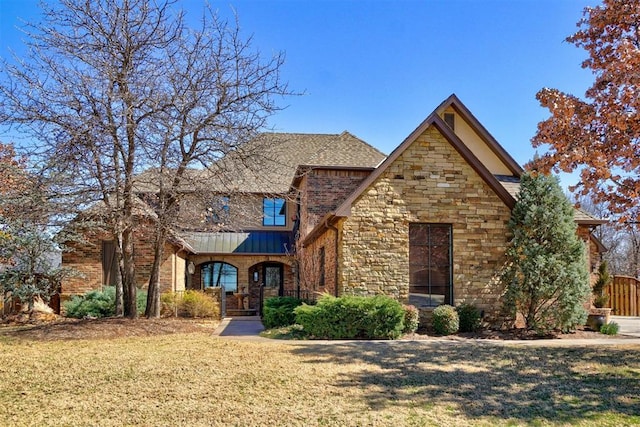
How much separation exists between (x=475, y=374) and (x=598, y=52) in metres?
6.58

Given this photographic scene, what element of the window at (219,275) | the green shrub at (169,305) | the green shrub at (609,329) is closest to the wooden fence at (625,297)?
the green shrub at (609,329)

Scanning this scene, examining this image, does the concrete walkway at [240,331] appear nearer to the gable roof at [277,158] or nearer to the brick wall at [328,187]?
the gable roof at [277,158]

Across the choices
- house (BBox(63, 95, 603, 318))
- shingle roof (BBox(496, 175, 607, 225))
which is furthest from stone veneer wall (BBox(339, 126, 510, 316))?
shingle roof (BBox(496, 175, 607, 225))

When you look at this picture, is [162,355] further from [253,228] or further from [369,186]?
[253,228]

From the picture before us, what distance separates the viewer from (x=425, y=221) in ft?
47.2

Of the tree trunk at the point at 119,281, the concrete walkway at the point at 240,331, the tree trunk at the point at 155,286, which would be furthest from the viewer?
the tree trunk at the point at 155,286

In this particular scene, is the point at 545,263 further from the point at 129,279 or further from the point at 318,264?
the point at 129,279

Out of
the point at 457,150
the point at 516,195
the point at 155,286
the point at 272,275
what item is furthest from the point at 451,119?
the point at 272,275

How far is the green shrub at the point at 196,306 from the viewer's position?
18.6 m

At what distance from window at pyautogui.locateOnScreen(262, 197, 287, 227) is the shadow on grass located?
53.8ft

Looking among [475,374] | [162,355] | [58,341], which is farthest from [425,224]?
[58,341]

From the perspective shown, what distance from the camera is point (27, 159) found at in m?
A: 14.1

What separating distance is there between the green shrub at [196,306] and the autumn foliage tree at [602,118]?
1209cm

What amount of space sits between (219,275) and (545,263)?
1640 centimetres
